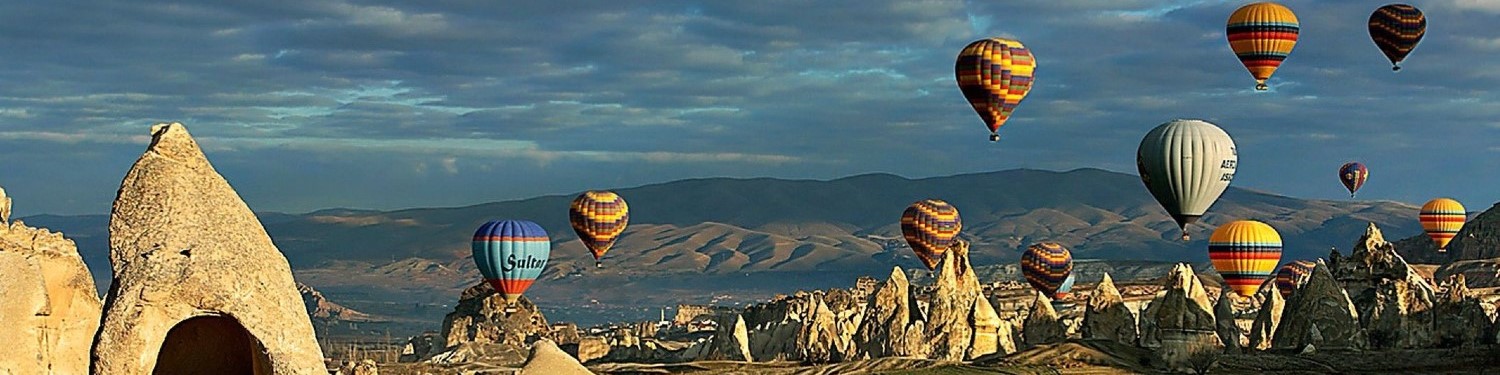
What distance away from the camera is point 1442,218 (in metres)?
153

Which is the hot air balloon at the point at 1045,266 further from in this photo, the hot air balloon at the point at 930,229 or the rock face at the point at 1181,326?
the rock face at the point at 1181,326

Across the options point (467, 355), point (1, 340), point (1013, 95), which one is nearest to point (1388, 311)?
point (1013, 95)

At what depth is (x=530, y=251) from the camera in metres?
114

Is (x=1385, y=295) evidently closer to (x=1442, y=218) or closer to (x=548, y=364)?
(x=548, y=364)

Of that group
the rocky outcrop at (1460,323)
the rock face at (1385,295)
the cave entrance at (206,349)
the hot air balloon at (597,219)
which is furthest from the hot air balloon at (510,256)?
the cave entrance at (206,349)

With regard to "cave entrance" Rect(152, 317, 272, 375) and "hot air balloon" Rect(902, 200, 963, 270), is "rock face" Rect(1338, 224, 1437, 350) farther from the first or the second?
"cave entrance" Rect(152, 317, 272, 375)

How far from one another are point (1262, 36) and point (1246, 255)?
12.3 meters

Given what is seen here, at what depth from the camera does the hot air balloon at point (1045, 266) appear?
124938mm

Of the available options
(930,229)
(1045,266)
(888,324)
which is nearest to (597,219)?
(930,229)

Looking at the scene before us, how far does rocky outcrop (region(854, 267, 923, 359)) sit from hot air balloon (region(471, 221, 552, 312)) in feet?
89.4

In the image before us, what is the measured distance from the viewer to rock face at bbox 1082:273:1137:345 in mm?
82500

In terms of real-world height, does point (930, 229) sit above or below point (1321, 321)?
above

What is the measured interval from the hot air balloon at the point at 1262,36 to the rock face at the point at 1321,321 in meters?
15.9

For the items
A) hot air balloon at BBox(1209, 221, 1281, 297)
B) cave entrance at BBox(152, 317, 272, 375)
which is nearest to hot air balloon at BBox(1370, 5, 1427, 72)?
hot air balloon at BBox(1209, 221, 1281, 297)
